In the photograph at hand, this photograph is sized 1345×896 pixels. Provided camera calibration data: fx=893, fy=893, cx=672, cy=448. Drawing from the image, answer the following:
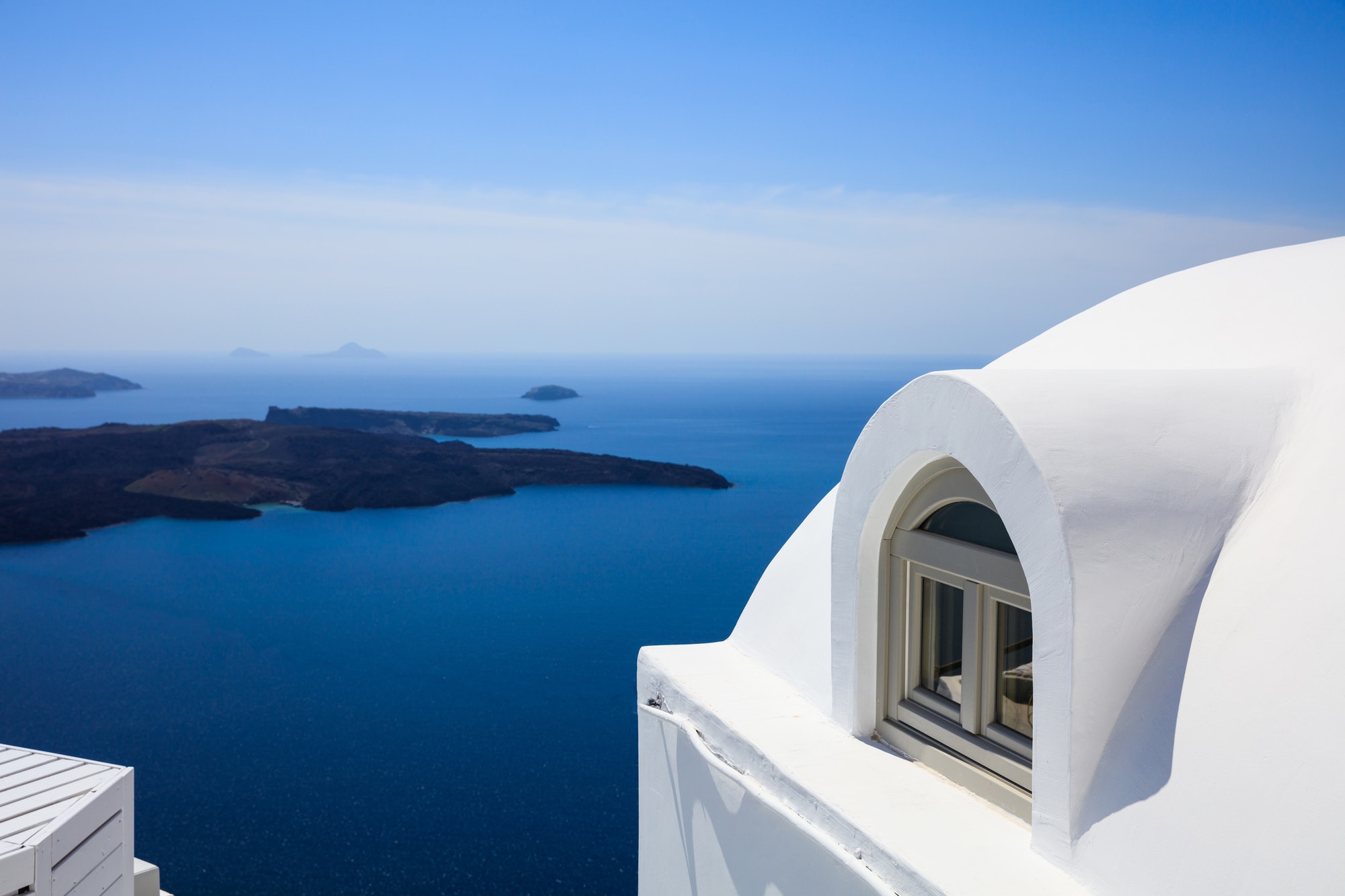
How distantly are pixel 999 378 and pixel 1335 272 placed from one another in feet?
4.12

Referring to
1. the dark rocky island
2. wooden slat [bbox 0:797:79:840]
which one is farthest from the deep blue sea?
wooden slat [bbox 0:797:79:840]

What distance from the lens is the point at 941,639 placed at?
314 cm

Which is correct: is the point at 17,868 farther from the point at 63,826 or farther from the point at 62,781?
the point at 62,781

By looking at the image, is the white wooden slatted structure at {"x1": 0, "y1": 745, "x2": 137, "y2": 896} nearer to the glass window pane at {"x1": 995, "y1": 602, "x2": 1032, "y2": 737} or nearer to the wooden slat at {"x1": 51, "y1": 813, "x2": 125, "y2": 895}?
the wooden slat at {"x1": 51, "y1": 813, "x2": 125, "y2": 895}

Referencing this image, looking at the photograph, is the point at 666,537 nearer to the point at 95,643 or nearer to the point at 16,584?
the point at 95,643

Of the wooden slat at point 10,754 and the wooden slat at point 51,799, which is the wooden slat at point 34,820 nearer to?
the wooden slat at point 51,799

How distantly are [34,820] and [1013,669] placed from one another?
246 inches

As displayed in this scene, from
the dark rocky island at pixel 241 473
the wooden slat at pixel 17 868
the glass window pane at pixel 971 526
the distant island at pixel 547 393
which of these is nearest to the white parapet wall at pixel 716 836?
the glass window pane at pixel 971 526

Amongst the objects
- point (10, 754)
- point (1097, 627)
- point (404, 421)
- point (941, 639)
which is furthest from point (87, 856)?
point (404, 421)

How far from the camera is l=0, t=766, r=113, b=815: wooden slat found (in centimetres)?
612

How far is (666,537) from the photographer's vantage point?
1709 inches

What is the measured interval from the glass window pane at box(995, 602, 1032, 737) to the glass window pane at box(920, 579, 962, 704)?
0.21 metres

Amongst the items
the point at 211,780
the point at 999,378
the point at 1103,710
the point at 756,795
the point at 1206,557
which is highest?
the point at 999,378

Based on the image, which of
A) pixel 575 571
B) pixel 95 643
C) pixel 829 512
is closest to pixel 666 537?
pixel 575 571
